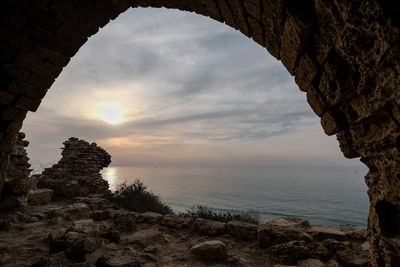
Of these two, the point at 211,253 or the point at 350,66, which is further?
the point at 211,253

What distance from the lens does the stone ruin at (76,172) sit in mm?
8125

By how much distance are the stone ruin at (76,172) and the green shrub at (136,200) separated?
1.09 m

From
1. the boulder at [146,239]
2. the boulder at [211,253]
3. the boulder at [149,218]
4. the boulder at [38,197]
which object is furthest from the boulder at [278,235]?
the boulder at [38,197]

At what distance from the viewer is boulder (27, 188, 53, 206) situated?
6.05 meters

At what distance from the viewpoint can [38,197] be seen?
6.25 meters

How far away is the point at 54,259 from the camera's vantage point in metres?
2.53

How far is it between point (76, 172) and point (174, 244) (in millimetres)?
7059

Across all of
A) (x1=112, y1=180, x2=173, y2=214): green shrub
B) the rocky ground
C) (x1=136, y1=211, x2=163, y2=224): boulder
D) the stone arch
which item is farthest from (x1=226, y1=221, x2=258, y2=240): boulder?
(x1=112, y1=180, x2=173, y2=214): green shrub

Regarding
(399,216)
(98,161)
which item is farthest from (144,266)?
(98,161)

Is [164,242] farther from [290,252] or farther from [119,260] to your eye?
[290,252]

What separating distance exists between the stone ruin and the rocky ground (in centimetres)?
376

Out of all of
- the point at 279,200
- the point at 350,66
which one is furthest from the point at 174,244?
the point at 279,200

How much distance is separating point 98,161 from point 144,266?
26.1 feet

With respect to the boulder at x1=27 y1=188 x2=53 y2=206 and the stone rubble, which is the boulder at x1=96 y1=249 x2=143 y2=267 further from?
the boulder at x1=27 y1=188 x2=53 y2=206
